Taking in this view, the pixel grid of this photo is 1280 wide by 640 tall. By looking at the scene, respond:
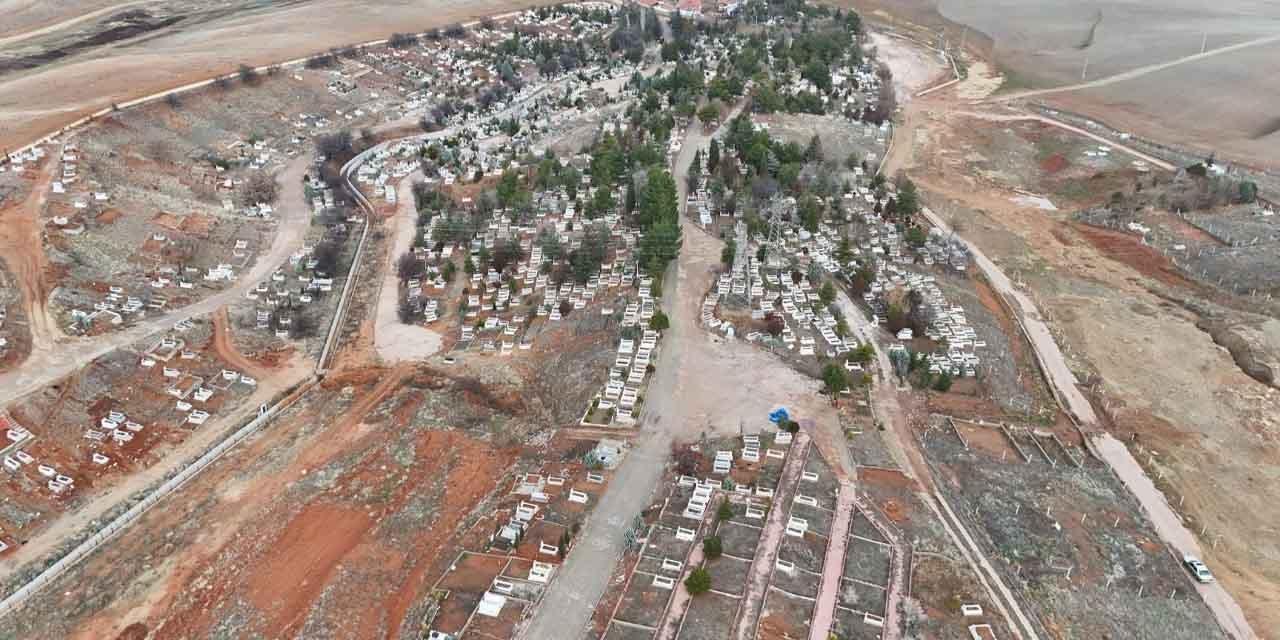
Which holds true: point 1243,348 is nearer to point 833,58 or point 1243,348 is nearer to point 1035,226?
point 1035,226

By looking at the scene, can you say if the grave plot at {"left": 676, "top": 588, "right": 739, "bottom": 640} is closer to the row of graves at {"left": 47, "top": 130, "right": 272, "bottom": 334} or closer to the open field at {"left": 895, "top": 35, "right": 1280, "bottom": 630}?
the open field at {"left": 895, "top": 35, "right": 1280, "bottom": 630}

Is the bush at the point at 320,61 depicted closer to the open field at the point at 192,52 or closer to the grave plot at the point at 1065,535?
the open field at the point at 192,52

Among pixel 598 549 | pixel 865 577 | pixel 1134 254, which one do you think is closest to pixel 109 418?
pixel 598 549

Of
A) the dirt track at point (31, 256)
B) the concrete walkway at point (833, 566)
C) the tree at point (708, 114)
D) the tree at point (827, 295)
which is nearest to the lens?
the concrete walkway at point (833, 566)

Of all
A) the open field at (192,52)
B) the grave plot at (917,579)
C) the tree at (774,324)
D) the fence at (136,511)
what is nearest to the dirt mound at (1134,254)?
the tree at (774,324)

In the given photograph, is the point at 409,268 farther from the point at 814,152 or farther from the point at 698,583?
the point at 814,152

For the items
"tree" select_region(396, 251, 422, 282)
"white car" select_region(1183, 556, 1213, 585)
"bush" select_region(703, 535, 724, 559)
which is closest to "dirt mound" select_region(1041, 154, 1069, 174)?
"white car" select_region(1183, 556, 1213, 585)
